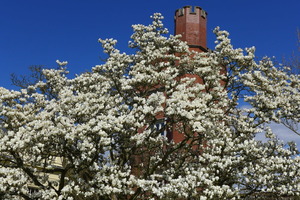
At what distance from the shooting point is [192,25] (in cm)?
3597

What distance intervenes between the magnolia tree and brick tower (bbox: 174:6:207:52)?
17.9 metres

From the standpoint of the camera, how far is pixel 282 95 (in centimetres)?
1711

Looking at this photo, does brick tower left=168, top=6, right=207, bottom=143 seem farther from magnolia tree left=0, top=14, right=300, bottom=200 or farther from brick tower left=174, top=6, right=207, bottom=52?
magnolia tree left=0, top=14, right=300, bottom=200

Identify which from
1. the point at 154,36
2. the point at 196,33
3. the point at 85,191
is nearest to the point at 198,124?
the point at 85,191

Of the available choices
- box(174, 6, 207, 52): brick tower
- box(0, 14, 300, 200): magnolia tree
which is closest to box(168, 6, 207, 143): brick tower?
box(174, 6, 207, 52): brick tower

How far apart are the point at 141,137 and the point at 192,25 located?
25908mm

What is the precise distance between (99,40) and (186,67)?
502 cm

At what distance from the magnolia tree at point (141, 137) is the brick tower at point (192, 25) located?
1785 centimetres

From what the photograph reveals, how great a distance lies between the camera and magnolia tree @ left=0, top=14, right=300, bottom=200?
11289 millimetres

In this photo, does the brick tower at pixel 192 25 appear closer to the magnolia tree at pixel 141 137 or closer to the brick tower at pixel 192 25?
the brick tower at pixel 192 25

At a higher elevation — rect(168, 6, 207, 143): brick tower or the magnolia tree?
rect(168, 6, 207, 143): brick tower

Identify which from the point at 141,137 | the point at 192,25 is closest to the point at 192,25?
the point at 192,25

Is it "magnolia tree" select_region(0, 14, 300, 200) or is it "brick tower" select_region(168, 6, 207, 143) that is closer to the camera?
"magnolia tree" select_region(0, 14, 300, 200)

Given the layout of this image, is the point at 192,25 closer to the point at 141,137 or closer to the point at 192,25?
the point at 192,25
